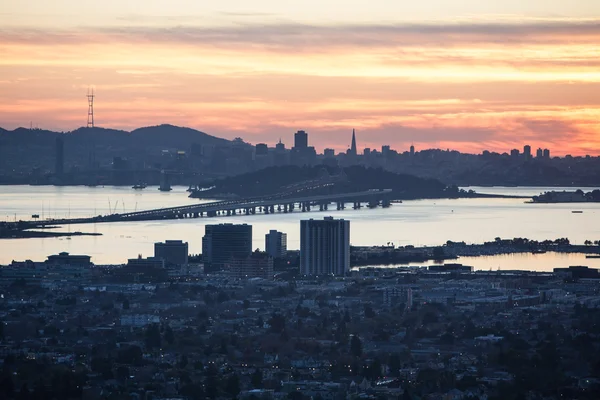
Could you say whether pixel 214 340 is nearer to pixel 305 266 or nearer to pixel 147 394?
pixel 147 394

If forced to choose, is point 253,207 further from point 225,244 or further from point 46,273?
point 46,273

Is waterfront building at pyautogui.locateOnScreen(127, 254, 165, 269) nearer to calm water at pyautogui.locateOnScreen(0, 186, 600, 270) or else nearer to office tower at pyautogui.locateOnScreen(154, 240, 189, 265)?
office tower at pyautogui.locateOnScreen(154, 240, 189, 265)

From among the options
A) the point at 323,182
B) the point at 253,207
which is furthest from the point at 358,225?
the point at 323,182

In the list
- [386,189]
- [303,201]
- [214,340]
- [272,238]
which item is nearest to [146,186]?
[386,189]

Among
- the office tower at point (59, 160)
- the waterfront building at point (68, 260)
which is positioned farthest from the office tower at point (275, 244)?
the office tower at point (59, 160)

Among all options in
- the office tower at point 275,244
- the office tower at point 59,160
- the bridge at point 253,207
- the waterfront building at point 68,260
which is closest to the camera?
the waterfront building at point 68,260

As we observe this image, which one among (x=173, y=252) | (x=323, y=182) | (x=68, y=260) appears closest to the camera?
(x=68, y=260)

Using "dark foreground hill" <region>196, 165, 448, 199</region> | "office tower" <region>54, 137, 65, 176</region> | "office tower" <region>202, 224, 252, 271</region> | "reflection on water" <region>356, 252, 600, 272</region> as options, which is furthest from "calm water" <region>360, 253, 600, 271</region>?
"office tower" <region>54, 137, 65, 176</region>

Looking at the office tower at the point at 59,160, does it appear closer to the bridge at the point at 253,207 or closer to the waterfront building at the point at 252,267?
the bridge at the point at 253,207
